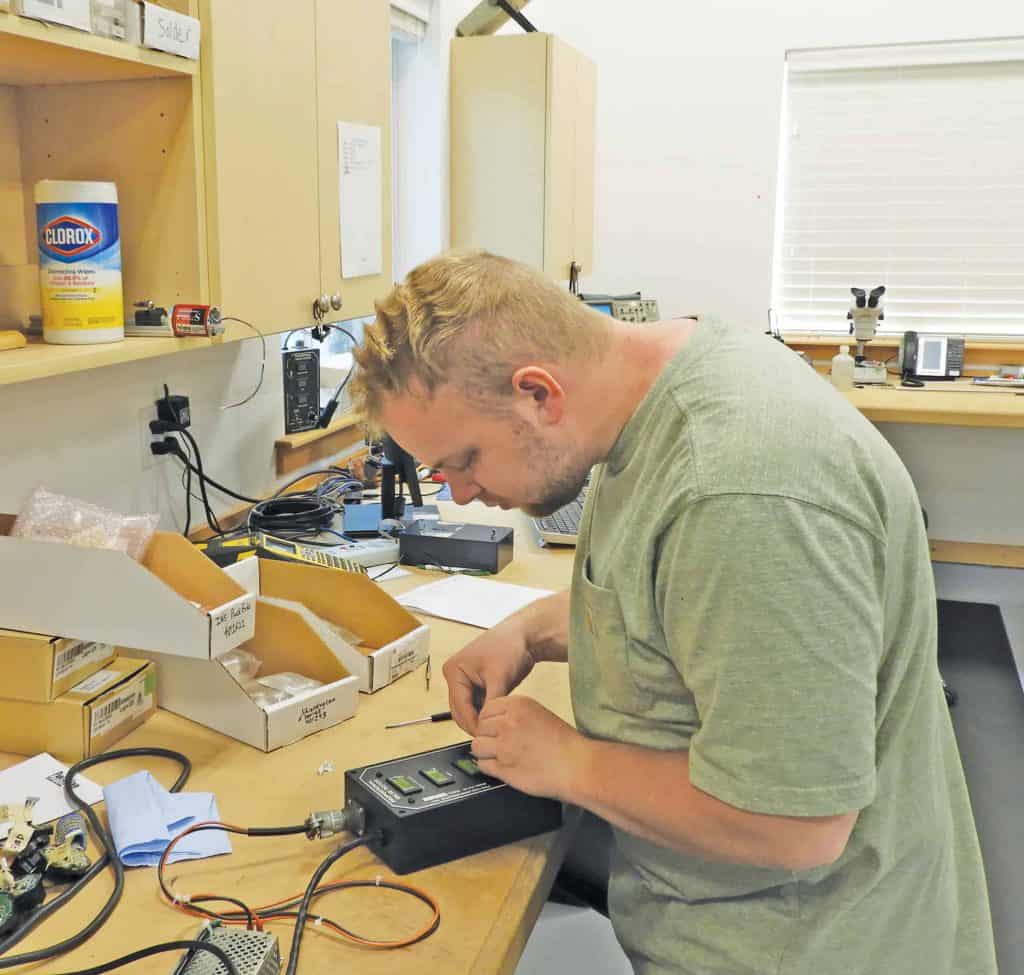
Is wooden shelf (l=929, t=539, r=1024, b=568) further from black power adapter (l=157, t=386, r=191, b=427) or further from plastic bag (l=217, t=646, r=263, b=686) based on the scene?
plastic bag (l=217, t=646, r=263, b=686)

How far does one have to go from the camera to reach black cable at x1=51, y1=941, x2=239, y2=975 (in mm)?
815

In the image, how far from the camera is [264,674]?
1.34 metres

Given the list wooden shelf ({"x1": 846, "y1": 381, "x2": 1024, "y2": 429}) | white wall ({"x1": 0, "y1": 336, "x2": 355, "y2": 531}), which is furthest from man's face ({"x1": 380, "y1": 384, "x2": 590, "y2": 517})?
wooden shelf ({"x1": 846, "y1": 381, "x2": 1024, "y2": 429})

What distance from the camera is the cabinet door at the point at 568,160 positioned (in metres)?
3.01

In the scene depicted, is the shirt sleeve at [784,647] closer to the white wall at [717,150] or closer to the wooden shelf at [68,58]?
the wooden shelf at [68,58]

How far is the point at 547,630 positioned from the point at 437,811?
1.19 feet

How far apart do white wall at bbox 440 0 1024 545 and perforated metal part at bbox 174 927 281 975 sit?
3525 mm

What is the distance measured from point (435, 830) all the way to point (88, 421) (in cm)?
99

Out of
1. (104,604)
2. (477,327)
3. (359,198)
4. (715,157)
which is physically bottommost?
(104,604)

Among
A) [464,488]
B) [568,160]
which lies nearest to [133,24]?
[464,488]

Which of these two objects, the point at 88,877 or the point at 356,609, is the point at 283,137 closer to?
the point at 356,609

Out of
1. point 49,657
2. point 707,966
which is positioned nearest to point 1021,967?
point 707,966

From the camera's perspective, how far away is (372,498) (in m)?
2.19

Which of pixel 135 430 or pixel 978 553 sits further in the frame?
pixel 978 553
